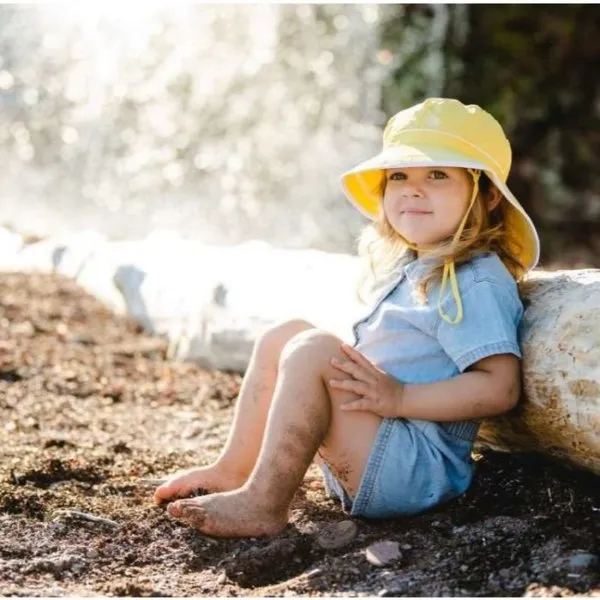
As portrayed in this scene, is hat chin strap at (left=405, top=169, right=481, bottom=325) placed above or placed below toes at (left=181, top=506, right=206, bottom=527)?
above

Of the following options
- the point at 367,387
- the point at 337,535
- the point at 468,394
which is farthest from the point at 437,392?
the point at 337,535

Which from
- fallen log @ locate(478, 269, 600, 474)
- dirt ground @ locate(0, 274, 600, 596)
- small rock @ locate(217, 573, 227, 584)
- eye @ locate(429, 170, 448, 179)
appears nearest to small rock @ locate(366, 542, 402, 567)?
dirt ground @ locate(0, 274, 600, 596)

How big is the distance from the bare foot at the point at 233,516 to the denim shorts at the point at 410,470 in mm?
255

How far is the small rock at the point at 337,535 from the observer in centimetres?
277

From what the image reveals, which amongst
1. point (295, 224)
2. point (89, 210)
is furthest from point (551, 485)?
point (89, 210)

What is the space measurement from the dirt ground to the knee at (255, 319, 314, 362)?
0.46m

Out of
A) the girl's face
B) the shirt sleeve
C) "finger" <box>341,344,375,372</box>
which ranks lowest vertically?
"finger" <box>341,344,375,372</box>

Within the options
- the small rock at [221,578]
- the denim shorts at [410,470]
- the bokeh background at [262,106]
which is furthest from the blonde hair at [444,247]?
the bokeh background at [262,106]

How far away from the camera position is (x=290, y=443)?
9.29 feet

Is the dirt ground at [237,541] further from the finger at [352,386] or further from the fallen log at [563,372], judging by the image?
the finger at [352,386]

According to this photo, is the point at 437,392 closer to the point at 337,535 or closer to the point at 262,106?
the point at 337,535

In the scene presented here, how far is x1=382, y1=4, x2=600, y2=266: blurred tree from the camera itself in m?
9.86

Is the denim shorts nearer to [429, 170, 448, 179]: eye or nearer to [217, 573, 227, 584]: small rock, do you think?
[217, 573, 227, 584]: small rock

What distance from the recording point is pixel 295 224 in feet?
35.1
